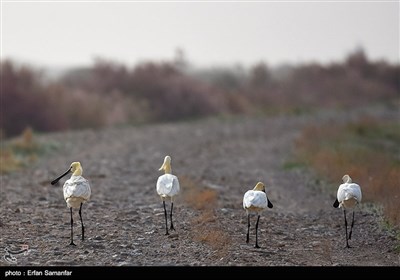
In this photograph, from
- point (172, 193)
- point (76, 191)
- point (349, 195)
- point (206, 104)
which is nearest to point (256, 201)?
point (172, 193)

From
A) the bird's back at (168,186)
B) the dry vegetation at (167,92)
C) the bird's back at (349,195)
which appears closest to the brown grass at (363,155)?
the bird's back at (349,195)

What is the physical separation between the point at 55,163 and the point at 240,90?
28.8 meters

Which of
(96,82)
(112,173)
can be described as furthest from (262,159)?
(96,82)

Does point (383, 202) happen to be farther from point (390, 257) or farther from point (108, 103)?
point (108, 103)

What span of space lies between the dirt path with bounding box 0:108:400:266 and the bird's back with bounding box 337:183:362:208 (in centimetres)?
70

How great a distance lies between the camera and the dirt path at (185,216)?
10.7 meters

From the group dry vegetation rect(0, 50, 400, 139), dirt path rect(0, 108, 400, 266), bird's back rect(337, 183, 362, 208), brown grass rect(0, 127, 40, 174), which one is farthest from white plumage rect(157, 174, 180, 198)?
dry vegetation rect(0, 50, 400, 139)

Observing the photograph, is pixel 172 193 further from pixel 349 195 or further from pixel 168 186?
pixel 349 195

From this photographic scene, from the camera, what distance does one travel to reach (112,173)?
18750 millimetres

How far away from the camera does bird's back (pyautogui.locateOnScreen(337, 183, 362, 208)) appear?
11.2 metres

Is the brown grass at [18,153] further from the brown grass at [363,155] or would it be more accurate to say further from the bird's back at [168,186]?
the bird's back at [168,186]

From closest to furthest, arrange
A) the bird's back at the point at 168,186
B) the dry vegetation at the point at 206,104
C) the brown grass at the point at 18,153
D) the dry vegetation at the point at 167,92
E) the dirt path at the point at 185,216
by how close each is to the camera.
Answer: the dirt path at the point at 185,216 → the bird's back at the point at 168,186 → the dry vegetation at the point at 206,104 → the brown grass at the point at 18,153 → the dry vegetation at the point at 167,92

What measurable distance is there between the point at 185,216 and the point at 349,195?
316 centimetres

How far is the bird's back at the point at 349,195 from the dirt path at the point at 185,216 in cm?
70
